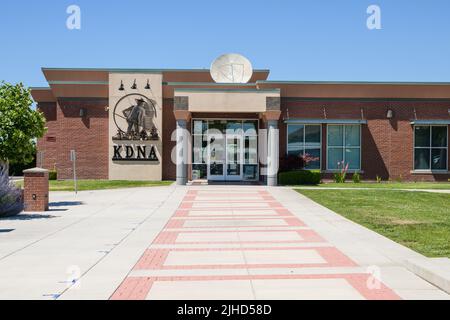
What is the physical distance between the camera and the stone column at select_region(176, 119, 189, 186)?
80.3ft

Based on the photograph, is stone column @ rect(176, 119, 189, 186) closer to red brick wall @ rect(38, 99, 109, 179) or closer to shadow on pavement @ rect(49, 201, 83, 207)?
red brick wall @ rect(38, 99, 109, 179)

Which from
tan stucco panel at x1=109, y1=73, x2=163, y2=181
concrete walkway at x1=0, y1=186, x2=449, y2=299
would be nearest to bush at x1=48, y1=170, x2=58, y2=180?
tan stucco panel at x1=109, y1=73, x2=163, y2=181

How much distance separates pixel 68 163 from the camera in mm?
29219

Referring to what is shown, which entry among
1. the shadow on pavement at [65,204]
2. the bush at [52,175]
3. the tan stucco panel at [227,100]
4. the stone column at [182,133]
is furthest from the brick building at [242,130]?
the shadow on pavement at [65,204]

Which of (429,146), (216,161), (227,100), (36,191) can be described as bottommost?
(36,191)

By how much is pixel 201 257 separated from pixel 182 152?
53.3 ft

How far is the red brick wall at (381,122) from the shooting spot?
92.0 ft

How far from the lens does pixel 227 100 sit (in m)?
25.1

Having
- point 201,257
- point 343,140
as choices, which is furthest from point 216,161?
point 201,257

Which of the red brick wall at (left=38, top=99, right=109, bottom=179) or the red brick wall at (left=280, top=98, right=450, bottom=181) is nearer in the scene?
the red brick wall at (left=280, top=98, right=450, bottom=181)

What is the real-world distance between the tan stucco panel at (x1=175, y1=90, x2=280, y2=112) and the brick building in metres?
2.61

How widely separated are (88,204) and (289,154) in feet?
43.5

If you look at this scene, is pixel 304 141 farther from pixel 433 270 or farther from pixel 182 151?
pixel 433 270
